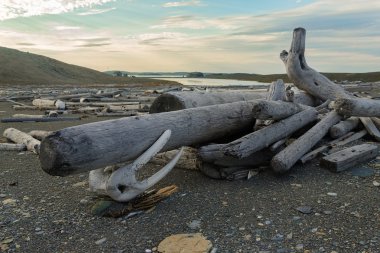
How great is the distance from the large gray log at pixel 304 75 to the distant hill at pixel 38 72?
138 feet

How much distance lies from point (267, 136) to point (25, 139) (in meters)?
5.78

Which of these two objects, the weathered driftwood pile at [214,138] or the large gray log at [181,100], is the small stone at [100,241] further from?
the large gray log at [181,100]

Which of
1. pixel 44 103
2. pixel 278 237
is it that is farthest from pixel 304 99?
pixel 44 103

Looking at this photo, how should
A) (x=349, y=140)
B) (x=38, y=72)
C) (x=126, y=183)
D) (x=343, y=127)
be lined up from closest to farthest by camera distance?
1. (x=126, y=183)
2. (x=349, y=140)
3. (x=343, y=127)
4. (x=38, y=72)

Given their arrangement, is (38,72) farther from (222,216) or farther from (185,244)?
(185,244)

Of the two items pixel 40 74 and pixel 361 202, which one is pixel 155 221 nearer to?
pixel 361 202

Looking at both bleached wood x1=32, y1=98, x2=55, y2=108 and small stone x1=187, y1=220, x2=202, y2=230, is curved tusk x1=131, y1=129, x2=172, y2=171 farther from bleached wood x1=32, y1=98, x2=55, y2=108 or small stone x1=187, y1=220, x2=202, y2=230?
bleached wood x1=32, y1=98, x2=55, y2=108

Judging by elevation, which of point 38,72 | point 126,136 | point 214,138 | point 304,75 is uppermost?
point 38,72

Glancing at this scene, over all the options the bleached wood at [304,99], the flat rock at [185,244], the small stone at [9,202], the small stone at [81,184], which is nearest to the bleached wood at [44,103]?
the bleached wood at [304,99]

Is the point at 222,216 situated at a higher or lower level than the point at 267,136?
lower

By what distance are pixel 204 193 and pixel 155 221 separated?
1.02 metres

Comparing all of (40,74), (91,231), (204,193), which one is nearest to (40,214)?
(91,231)

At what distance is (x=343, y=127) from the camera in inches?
287

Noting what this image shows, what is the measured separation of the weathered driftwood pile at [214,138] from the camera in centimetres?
432
